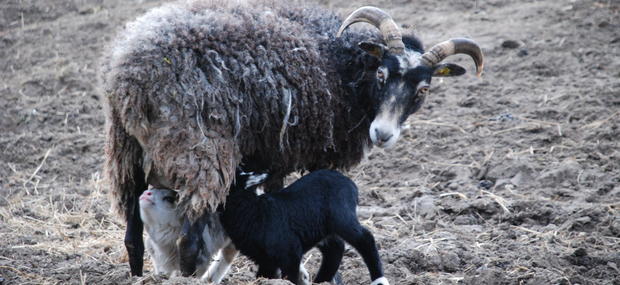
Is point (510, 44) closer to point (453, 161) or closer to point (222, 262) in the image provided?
point (453, 161)

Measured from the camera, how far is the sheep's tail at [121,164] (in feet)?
18.1

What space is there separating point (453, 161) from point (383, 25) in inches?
100

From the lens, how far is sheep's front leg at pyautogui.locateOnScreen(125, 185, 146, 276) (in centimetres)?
570

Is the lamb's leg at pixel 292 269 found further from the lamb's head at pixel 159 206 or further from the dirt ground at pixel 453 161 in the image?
the lamb's head at pixel 159 206

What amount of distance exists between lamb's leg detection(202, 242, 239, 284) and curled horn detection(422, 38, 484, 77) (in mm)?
2241

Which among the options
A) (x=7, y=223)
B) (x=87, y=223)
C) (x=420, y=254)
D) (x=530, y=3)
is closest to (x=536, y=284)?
(x=420, y=254)

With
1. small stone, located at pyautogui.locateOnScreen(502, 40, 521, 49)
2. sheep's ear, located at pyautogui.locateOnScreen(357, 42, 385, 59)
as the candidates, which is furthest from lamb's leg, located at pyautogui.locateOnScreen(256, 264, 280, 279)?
small stone, located at pyautogui.locateOnScreen(502, 40, 521, 49)

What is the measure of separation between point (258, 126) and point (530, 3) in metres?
8.46

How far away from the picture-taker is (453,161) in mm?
8477

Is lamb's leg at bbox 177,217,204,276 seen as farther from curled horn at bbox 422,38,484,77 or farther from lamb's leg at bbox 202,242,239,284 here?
curled horn at bbox 422,38,484,77

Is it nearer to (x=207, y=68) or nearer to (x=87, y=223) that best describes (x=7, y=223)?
(x=87, y=223)

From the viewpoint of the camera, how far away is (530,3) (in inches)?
502

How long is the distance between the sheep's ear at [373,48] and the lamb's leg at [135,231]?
2.06 meters

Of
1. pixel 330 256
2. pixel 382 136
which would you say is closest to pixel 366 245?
pixel 330 256
